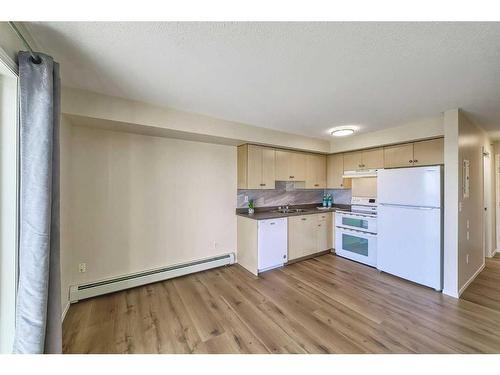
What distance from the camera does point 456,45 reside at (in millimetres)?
1316

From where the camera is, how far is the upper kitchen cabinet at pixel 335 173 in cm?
410

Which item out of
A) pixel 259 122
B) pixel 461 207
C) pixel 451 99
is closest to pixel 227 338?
pixel 259 122

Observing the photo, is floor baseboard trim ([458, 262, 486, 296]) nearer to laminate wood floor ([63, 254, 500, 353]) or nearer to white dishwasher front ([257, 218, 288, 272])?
laminate wood floor ([63, 254, 500, 353])

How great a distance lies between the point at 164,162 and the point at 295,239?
248cm

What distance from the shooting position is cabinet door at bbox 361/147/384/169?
3.46 m

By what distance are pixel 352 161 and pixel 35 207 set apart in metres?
4.30

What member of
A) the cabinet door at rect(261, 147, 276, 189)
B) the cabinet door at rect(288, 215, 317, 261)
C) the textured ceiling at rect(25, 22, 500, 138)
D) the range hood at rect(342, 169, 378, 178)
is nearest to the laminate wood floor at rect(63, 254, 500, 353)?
the cabinet door at rect(288, 215, 317, 261)

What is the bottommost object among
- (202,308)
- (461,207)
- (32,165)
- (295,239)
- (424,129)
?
(202,308)

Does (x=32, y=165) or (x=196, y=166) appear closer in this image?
(x=32, y=165)

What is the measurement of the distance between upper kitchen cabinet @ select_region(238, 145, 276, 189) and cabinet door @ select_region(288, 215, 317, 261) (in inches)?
31.3

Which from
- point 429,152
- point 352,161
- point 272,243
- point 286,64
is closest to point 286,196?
point 272,243

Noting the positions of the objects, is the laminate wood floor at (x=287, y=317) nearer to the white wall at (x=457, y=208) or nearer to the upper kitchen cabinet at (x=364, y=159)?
the white wall at (x=457, y=208)

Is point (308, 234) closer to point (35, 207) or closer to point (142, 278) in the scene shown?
point (142, 278)
